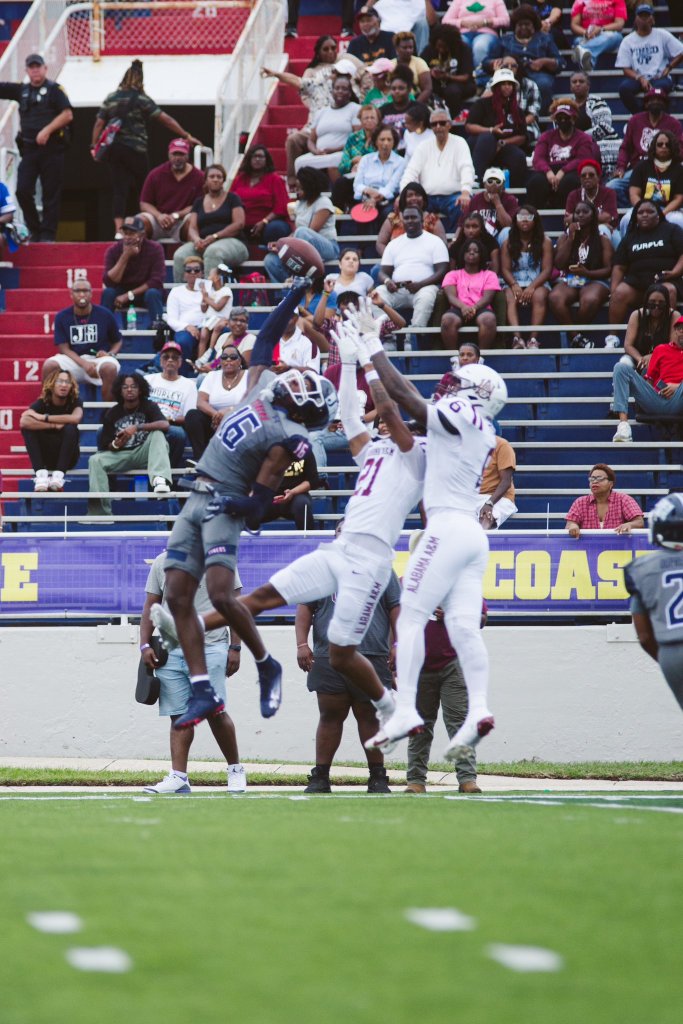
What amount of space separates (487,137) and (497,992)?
15.8 metres

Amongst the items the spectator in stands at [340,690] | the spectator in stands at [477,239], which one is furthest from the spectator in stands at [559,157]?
the spectator in stands at [340,690]

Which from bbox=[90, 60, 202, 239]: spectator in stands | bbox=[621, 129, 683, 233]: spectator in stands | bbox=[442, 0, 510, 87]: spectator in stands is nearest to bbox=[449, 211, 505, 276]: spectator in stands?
bbox=[621, 129, 683, 233]: spectator in stands

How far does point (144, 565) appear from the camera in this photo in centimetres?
1406

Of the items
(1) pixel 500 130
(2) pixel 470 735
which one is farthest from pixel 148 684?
(1) pixel 500 130

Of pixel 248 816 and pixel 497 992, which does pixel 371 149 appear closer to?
pixel 248 816

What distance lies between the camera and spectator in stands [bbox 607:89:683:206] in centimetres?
1811

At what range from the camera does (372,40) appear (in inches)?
803

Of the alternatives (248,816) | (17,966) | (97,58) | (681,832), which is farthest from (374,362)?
(97,58)

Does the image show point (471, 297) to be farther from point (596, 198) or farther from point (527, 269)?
point (596, 198)

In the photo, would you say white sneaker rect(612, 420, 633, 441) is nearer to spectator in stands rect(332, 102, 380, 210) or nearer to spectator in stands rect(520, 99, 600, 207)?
spectator in stands rect(520, 99, 600, 207)

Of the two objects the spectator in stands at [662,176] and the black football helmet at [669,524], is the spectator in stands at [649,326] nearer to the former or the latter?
the spectator in stands at [662,176]

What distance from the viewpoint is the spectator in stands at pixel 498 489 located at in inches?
546

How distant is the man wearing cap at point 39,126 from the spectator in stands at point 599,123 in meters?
6.47

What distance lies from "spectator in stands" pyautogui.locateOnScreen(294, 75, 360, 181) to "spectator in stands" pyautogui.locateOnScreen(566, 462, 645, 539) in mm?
7143
